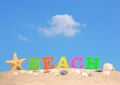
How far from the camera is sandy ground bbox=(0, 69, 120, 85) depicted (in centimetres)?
1462

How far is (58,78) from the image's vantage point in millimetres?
15016

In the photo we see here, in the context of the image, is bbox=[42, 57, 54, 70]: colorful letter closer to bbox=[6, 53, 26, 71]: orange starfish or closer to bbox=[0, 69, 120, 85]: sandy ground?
bbox=[0, 69, 120, 85]: sandy ground

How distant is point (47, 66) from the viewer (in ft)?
56.5

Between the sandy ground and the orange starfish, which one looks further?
the orange starfish

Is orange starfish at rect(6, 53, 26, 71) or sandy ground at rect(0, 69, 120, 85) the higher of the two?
orange starfish at rect(6, 53, 26, 71)

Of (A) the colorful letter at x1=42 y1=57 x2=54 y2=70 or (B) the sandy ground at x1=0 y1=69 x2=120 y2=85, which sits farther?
(A) the colorful letter at x1=42 y1=57 x2=54 y2=70

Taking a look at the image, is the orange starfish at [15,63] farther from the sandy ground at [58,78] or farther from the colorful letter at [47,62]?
the colorful letter at [47,62]

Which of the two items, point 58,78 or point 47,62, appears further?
point 47,62

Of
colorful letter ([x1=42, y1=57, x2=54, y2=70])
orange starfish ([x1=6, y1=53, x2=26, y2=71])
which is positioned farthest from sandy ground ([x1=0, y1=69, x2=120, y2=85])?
colorful letter ([x1=42, y1=57, x2=54, y2=70])

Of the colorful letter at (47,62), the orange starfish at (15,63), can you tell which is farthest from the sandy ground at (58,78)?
the colorful letter at (47,62)

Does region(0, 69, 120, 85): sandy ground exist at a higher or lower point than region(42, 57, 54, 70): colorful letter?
lower

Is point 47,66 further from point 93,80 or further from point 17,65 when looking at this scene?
point 93,80

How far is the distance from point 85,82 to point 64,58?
3032mm

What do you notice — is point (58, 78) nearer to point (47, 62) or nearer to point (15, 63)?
point (47, 62)
